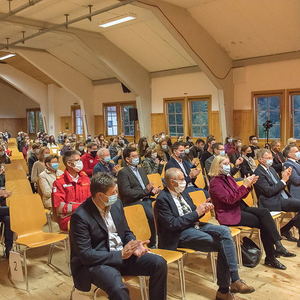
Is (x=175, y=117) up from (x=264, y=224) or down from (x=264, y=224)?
up

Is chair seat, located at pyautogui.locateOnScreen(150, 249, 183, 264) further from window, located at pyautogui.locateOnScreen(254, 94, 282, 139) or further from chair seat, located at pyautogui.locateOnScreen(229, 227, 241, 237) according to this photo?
window, located at pyautogui.locateOnScreen(254, 94, 282, 139)

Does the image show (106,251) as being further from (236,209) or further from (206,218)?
(236,209)

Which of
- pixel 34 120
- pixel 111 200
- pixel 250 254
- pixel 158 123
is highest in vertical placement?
pixel 34 120

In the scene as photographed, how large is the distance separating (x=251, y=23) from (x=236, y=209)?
6.78 m

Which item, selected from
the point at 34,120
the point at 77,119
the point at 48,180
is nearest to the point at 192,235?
the point at 48,180

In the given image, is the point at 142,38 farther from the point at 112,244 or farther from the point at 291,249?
the point at 112,244

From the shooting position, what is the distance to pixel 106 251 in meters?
2.61

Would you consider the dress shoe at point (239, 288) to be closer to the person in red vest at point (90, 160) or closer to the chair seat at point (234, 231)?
the chair seat at point (234, 231)

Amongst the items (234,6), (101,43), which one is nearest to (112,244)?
(234,6)

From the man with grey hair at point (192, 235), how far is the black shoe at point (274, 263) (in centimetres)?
69

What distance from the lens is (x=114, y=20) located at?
31.9 ft

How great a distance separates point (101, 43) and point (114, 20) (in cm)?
233

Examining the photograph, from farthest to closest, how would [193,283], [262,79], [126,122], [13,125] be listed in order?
1. [13,125]
2. [126,122]
3. [262,79]
4. [193,283]

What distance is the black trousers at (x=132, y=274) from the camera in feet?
7.98
